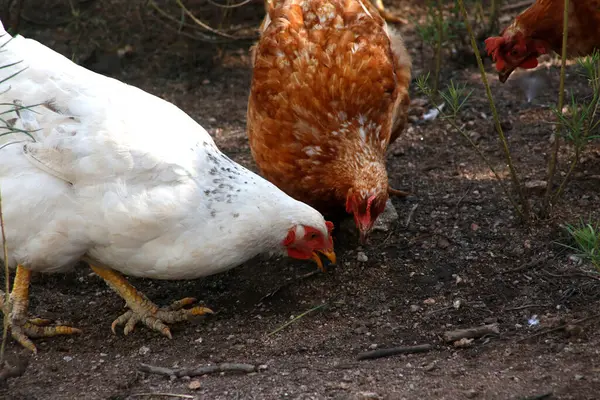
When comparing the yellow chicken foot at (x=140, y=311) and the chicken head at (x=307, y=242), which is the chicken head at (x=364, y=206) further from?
the yellow chicken foot at (x=140, y=311)

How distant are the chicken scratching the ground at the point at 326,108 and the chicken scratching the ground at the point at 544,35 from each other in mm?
786

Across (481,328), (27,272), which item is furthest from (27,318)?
(481,328)

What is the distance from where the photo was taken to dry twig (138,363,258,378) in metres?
3.05

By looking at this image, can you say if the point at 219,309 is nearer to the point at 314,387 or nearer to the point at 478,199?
the point at 314,387

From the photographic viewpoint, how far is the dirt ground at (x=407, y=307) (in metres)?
2.87

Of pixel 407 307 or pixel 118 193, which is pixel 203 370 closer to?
pixel 118 193

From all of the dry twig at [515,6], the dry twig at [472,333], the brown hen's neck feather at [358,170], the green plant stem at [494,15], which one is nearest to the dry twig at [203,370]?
the dry twig at [472,333]

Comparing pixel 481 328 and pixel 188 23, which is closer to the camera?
pixel 481 328

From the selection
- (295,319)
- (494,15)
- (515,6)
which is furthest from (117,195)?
(515,6)

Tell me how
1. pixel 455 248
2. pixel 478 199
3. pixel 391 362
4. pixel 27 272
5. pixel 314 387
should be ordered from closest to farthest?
1. pixel 314 387
2. pixel 391 362
3. pixel 27 272
4. pixel 455 248
5. pixel 478 199

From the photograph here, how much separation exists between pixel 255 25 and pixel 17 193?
12.2 feet

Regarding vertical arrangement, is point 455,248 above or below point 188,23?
below

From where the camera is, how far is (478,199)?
4316mm

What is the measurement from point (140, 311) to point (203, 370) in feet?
1.90
